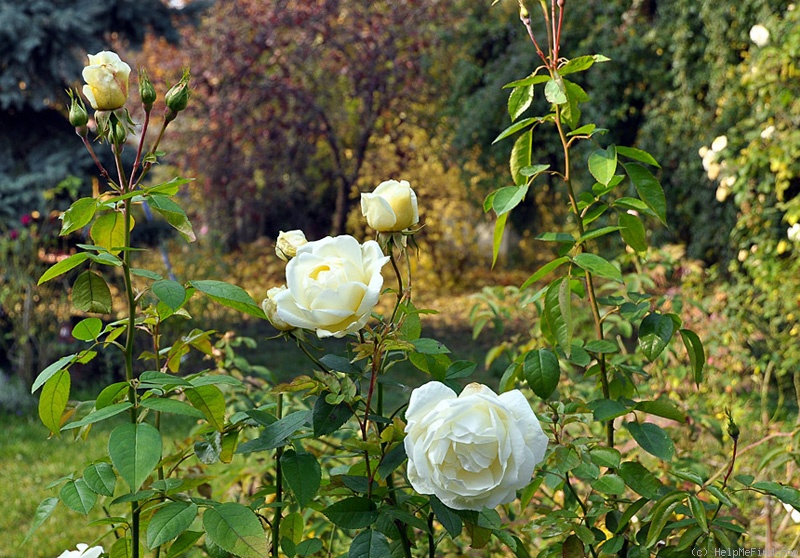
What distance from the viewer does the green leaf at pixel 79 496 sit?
78 cm

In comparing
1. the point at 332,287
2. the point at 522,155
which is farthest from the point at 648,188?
the point at 332,287

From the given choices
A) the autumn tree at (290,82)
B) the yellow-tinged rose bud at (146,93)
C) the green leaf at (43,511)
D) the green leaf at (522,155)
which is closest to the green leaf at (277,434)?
the green leaf at (43,511)

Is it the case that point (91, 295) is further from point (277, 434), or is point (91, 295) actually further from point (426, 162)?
point (426, 162)

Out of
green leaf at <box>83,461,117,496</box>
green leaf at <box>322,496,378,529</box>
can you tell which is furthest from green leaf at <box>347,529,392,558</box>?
green leaf at <box>83,461,117,496</box>

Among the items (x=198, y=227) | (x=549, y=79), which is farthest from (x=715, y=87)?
(x=198, y=227)

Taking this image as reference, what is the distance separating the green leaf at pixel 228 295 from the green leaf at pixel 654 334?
0.47 m

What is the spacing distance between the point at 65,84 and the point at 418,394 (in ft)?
16.5

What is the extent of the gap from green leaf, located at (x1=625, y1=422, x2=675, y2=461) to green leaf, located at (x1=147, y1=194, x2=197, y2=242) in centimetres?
57

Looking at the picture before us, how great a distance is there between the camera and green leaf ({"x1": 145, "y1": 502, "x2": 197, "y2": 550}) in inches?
28.0

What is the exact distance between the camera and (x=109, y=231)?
86cm

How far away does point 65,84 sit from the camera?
5059 millimetres

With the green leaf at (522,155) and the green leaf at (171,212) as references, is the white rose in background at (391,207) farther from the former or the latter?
the green leaf at (522,155)

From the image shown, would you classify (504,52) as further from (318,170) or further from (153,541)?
(153,541)

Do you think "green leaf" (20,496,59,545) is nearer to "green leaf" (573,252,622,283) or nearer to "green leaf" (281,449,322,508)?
"green leaf" (281,449,322,508)
